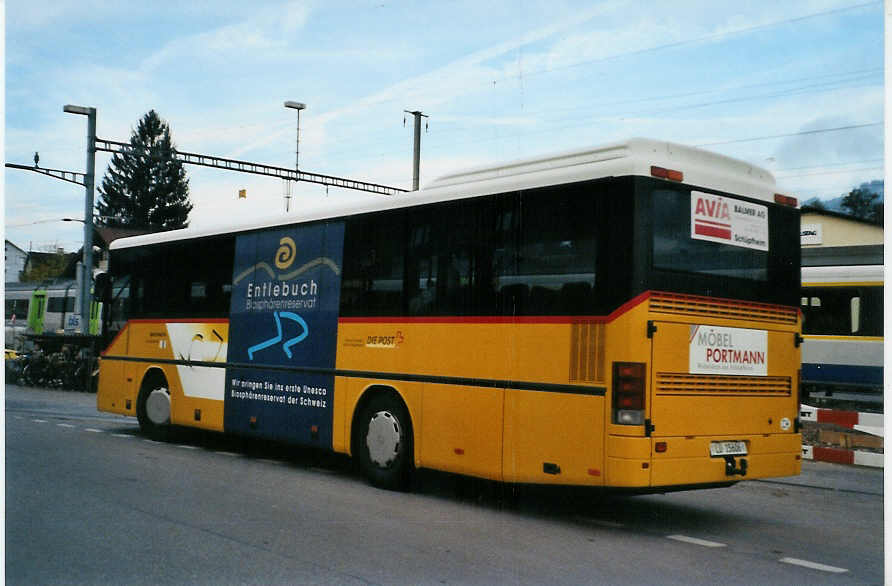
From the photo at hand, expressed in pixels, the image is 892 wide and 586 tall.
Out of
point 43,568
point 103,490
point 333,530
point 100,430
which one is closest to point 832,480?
point 333,530

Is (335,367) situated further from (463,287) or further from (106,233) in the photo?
(106,233)

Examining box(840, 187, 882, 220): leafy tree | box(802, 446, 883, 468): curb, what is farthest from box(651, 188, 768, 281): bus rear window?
box(802, 446, 883, 468): curb

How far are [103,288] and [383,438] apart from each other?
7272 mm

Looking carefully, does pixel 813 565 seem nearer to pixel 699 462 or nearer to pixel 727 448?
pixel 699 462

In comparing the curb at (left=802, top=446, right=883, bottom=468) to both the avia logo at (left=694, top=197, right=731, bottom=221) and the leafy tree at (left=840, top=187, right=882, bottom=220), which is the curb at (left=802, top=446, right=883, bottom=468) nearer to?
the leafy tree at (left=840, top=187, right=882, bottom=220)

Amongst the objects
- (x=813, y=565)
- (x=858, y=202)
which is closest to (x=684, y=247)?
(x=813, y=565)

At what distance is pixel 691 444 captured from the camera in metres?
8.40

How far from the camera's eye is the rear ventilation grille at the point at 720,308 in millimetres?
8273

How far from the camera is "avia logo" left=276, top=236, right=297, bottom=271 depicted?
481 inches

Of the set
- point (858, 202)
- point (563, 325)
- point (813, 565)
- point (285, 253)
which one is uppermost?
point (858, 202)

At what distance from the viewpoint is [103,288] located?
51.8 ft

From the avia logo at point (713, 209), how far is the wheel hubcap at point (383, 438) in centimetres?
376

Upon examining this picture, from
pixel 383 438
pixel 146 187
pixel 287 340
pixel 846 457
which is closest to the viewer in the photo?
pixel 383 438

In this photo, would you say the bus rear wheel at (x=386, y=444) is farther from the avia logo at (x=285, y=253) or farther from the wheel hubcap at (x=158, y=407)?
the wheel hubcap at (x=158, y=407)
